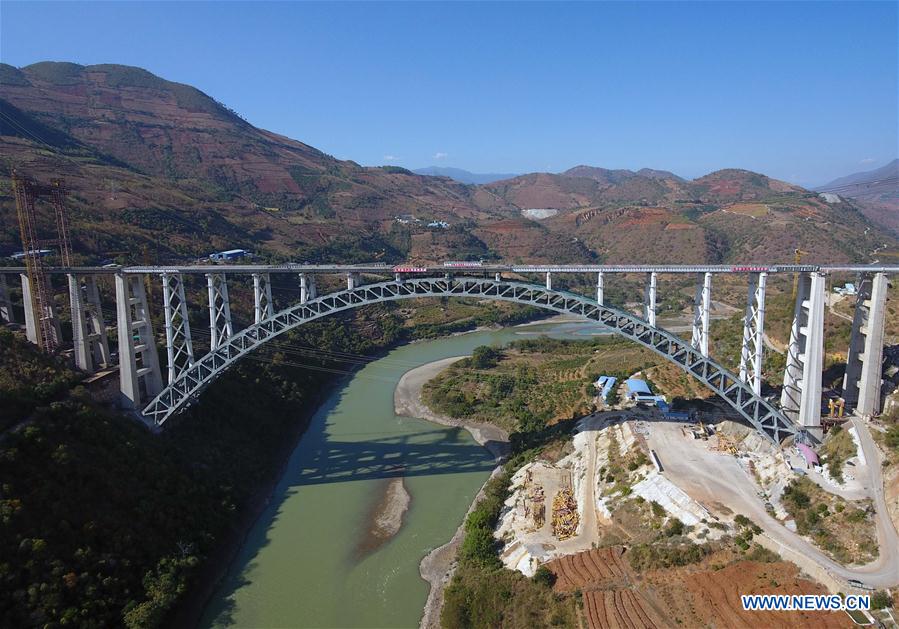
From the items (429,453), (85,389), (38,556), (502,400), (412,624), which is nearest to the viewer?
(38,556)

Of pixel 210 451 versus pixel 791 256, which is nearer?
A: pixel 210 451

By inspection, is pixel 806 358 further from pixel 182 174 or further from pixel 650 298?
pixel 182 174

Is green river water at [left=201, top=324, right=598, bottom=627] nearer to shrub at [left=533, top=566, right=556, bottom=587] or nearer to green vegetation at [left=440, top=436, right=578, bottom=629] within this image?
green vegetation at [left=440, top=436, right=578, bottom=629]

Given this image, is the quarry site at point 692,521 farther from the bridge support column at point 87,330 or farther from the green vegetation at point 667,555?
the bridge support column at point 87,330

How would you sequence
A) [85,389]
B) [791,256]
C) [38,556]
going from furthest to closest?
[791,256] < [85,389] < [38,556]

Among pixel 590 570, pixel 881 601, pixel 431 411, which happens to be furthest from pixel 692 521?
pixel 431 411

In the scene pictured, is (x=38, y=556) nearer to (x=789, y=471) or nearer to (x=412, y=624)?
(x=412, y=624)

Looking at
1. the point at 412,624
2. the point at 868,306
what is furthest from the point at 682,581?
the point at 868,306
